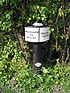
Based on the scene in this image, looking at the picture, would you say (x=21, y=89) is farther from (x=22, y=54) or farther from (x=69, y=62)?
(x=69, y=62)

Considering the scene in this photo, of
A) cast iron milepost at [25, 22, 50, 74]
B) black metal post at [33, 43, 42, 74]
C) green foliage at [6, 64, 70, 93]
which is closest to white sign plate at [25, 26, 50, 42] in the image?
cast iron milepost at [25, 22, 50, 74]

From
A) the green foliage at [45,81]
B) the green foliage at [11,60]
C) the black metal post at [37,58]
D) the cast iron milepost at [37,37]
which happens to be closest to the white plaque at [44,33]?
the cast iron milepost at [37,37]

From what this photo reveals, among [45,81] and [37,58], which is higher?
[37,58]

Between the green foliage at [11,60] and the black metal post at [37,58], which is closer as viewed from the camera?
the black metal post at [37,58]

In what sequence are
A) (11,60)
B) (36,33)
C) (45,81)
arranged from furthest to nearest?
(11,60)
(45,81)
(36,33)

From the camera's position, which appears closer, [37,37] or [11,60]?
[37,37]

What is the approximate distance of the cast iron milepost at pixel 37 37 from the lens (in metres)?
4.69

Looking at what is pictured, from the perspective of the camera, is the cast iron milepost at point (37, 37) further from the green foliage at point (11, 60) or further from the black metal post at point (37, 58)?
the green foliage at point (11, 60)

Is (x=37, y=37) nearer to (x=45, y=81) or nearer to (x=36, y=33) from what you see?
(x=36, y=33)

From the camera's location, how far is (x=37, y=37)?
4.71 m

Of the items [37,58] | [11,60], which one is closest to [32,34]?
[37,58]

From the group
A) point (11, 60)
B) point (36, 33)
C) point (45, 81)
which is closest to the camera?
point (36, 33)

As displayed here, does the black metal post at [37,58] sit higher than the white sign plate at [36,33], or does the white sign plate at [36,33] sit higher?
the white sign plate at [36,33]

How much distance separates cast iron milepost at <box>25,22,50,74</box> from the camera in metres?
4.69
